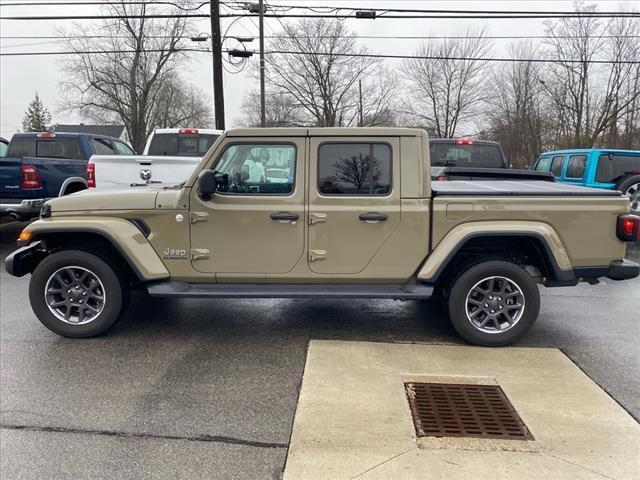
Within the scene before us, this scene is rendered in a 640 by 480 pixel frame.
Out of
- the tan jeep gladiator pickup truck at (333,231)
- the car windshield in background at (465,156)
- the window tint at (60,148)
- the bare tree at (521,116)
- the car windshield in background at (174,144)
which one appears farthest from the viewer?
the bare tree at (521,116)

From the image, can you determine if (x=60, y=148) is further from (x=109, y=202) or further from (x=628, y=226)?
(x=628, y=226)

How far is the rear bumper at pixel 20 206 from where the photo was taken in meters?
8.48

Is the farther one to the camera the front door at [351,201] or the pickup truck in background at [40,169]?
the pickup truck in background at [40,169]

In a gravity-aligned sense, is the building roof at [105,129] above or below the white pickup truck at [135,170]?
above

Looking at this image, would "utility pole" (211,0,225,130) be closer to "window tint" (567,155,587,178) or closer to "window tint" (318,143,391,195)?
"window tint" (567,155,587,178)

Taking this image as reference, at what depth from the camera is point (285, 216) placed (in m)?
4.27

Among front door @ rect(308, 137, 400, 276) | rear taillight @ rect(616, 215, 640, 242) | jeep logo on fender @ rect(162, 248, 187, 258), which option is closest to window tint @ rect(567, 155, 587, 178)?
rear taillight @ rect(616, 215, 640, 242)

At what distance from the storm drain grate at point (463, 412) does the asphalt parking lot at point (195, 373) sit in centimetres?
84

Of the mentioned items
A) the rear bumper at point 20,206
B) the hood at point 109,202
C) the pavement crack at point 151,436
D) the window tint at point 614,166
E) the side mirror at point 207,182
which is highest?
the window tint at point 614,166

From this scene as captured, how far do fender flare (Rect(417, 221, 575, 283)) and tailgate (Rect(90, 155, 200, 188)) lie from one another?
4775 mm

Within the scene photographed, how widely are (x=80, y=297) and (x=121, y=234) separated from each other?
76 centimetres

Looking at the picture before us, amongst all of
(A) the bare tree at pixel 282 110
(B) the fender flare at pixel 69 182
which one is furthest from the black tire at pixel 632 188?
(A) the bare tree at pixel 282 110

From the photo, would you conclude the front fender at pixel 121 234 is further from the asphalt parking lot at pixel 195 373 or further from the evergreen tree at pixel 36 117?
the evergreen tree at pixel 36 117

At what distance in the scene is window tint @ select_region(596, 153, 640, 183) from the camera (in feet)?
32.0
